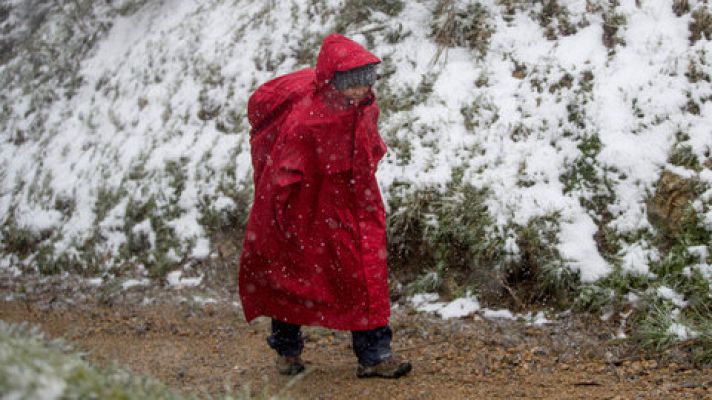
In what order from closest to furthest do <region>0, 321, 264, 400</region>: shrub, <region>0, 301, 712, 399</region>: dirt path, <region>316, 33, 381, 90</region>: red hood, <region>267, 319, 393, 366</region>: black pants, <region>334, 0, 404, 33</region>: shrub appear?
<region>0, 321, 264, 400</region>: shrub, <region>316, 33, 381, 90</region>: red hood, <region>0, 301, 712, 399</region>: dirt path, <region>267, 319, 393, 366</region>: black pants, <region>334, 0, 404, 33</region>: shrub

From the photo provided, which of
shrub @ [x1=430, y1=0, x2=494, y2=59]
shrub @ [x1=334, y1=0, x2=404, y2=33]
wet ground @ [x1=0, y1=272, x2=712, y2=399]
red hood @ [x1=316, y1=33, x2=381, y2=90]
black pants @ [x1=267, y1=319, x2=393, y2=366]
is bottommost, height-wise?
wet ground @ [x1=0, y1=272, x2=712, y2=399]

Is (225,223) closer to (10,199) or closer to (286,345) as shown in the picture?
(286,345)

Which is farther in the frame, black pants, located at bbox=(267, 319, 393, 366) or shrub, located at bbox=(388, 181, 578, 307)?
shrub, located at bbox=(388, 181, 578, 307)

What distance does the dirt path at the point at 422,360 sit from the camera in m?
4.22

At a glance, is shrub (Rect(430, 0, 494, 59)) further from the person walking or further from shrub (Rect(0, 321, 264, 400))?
shrub (Rect(0, 321, 264, 400))

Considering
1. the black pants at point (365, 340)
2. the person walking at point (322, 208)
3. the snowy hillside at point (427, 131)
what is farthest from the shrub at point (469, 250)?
the person walking at point (322, 208)

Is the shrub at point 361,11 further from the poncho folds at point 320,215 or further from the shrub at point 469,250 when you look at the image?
the poncho folds at point 320,215

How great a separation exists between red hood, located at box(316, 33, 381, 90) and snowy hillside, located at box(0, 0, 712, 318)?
87.0 inches

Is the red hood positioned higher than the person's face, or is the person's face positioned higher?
the red hood

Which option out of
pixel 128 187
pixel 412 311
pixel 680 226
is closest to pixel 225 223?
pixel 128 187

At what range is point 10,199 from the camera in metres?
10.3

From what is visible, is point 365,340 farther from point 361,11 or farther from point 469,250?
point 361,11

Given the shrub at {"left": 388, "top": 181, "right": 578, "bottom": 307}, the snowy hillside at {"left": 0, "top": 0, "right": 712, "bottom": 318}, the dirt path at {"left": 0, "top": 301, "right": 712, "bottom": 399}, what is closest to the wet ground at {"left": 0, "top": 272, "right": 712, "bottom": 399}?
the dirt path at {"left": 0, "top": 301, "right": 712, "bottom": 399}

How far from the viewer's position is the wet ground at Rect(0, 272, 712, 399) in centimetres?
423
